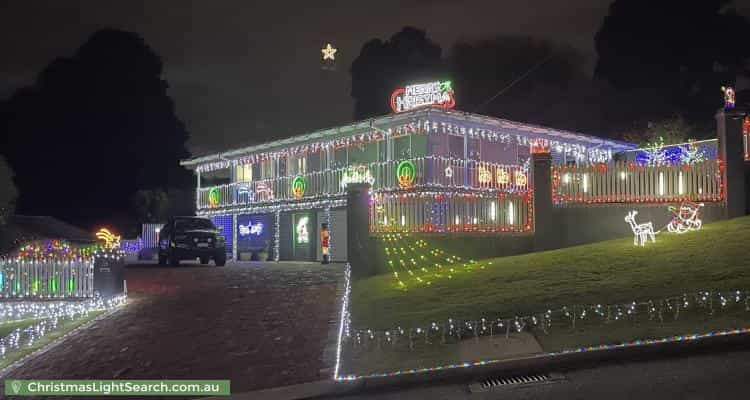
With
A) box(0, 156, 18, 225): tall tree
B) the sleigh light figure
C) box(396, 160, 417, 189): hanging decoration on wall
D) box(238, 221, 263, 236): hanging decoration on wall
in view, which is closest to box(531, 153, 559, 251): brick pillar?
the sleigh light figure

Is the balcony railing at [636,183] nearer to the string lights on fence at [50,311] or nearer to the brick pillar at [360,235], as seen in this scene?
the brick pillar at [360,235]

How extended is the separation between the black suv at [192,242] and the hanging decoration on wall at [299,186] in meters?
3.98

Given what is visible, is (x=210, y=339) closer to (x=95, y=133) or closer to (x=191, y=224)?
(x=191, y=224)

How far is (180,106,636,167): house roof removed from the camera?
23281 millimetres

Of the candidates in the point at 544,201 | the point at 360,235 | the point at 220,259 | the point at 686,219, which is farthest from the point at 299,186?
the point at 686,219

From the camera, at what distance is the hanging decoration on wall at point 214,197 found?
34.5 m

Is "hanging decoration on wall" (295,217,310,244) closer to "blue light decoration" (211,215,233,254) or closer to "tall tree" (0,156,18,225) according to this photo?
"blue light decoration" (211,215,233,254)

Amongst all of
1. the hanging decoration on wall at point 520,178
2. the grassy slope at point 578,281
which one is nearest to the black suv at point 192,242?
the hanging decoration on wall at point 520,178

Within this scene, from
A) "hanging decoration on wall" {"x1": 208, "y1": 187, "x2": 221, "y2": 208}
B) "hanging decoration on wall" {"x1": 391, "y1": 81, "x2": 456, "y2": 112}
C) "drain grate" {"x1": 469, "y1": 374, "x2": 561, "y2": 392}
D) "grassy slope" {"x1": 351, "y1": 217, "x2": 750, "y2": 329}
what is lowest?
"drain grate" {"x1": 469, "y1": 374, "x2": 561, "y2": 392}

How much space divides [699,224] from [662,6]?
1368 inches

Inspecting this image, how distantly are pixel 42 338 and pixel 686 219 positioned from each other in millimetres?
12526

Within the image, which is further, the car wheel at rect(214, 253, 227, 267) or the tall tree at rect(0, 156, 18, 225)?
the car wheel at rect(214, 253, 227, 267)

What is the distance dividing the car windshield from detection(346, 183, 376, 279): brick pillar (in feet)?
32.7

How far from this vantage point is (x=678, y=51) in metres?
44.9
